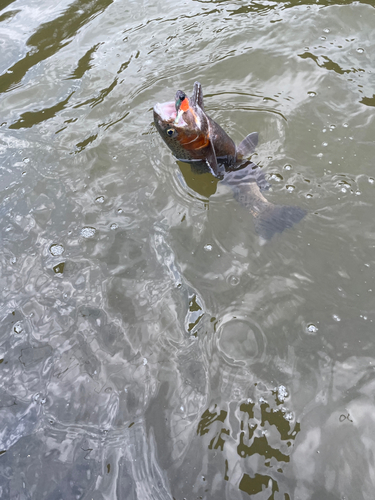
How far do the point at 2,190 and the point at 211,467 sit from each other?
2998mm

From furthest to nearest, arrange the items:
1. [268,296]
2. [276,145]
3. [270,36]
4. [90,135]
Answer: [270,36], [90,135], [276,145], [268,296]

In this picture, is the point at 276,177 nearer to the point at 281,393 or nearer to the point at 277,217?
the point at 277,217

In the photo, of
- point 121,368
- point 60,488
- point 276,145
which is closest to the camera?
point 60,488

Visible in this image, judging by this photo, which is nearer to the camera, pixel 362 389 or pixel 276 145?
pixel 362 389

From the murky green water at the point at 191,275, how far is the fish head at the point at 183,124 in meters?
0.67

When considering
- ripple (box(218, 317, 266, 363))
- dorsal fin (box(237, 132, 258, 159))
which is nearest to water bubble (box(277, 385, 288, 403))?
ripple (box(218, 317, 266, 363))

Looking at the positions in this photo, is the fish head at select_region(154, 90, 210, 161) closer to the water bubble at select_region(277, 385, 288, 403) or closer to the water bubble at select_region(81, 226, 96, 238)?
the water bubble at select_region(81, 226, 96, 238)

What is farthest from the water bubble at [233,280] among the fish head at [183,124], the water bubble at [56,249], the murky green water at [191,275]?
the water bubble at [56,249]

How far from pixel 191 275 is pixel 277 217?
806 millimetres

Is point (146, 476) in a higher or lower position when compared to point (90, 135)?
lower

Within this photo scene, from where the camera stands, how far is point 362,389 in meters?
2.29

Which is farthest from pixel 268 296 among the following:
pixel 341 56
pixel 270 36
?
pixel 270 36

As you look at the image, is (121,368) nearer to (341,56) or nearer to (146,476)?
(146,476)

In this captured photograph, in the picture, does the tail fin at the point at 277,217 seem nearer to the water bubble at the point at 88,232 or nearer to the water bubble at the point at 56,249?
the water bubble at the point at 88,232
